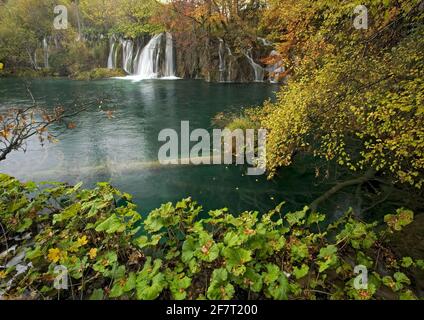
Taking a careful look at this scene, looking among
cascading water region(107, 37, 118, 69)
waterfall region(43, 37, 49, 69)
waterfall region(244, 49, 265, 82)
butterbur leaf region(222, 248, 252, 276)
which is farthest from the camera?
waterfall region(43, 37, 49, 69)

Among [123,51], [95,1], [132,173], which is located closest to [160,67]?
[123,51]

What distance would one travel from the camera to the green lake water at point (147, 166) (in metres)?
7.76

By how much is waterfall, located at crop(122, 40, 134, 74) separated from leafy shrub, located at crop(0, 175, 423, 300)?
1258 inches

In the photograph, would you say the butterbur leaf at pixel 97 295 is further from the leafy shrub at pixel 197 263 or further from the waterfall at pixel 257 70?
the waterfall at pixel 257 70

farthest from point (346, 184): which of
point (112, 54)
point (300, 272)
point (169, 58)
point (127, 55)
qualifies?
point (112, 54)

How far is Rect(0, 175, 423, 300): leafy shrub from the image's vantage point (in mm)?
3117

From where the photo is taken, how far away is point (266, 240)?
3.65 metres

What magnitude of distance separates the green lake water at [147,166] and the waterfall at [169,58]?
13.2 m

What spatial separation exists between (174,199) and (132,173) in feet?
7.07

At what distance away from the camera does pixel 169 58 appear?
102 ft

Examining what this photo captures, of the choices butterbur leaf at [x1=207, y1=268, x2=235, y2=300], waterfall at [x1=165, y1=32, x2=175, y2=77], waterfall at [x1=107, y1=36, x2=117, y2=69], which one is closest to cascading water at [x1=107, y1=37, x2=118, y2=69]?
waterfall at [x1=107, y1=36, x2=117, y2=69]

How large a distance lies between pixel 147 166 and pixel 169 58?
79.6 feet

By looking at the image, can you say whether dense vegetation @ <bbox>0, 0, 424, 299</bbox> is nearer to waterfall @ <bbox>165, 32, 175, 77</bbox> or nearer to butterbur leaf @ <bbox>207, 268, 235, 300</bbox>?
butterbur leaf @ <bbox>207, 268, 235, 300</bbox>

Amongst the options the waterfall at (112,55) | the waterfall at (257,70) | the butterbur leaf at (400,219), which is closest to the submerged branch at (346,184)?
the butterbur leaf at (400,219)
